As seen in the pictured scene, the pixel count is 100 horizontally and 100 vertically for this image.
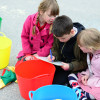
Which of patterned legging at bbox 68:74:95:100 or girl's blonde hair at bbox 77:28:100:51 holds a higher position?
girl's blonde hair at bbox 77:28:100:51

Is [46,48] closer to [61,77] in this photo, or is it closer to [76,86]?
[61,77]

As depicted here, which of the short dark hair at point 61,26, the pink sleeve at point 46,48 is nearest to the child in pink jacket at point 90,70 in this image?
the short dark hair at point 61,26

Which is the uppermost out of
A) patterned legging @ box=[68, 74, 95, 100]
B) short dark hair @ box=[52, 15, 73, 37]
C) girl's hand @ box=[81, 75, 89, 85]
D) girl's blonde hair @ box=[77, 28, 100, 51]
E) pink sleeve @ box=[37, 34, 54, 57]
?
short dark hair @ box=[52, 15, 73, 37]

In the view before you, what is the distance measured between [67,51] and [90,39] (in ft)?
0.99

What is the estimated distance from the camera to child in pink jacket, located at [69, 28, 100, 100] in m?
1.34

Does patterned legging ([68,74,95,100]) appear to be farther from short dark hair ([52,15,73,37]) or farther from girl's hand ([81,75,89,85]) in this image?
Result: short dark hair ([52,15,73,37])

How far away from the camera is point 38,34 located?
167 cm

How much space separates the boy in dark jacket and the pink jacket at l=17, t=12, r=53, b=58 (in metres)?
0.09

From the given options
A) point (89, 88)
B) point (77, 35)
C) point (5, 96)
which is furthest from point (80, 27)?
point (5, 96)

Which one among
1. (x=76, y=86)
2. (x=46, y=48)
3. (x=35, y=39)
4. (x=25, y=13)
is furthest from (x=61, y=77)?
(x=25, y=13)

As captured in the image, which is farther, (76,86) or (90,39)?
(76,86)

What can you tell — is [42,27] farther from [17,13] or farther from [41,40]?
[17,13]

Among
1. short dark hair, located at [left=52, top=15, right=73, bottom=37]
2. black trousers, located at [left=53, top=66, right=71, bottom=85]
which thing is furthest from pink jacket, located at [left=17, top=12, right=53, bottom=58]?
short dark hair, located at [left=52, top=15, right=73, bottom=37]

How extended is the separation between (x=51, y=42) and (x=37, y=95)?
0.62 m
